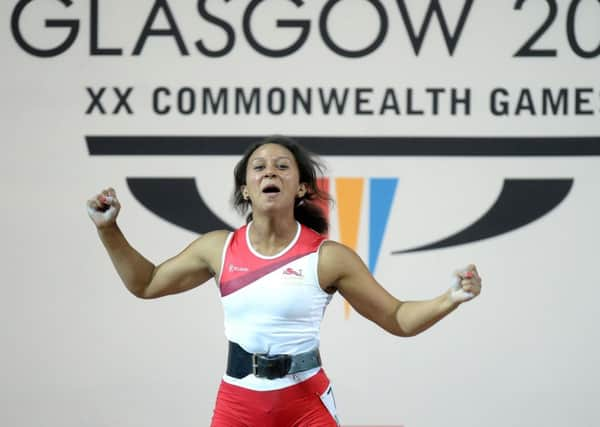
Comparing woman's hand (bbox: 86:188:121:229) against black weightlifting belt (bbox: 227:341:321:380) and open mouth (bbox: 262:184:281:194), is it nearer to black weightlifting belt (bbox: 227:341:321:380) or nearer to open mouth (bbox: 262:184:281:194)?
open mouth (bbox: 262:184:281:194)

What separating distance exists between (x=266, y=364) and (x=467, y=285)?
0.70 meters

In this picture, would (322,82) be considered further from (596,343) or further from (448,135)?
(596,343)

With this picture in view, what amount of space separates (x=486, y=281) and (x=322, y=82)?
51.3 inches

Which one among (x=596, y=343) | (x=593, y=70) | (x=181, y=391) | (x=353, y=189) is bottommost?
(x=181, y=391)

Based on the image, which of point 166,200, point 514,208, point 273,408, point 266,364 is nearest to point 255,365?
point 266,364

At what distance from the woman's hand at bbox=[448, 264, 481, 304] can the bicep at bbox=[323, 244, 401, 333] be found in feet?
1.01

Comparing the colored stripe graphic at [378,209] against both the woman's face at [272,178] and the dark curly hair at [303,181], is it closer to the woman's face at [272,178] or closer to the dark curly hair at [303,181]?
the dark curly hair at [303,181]

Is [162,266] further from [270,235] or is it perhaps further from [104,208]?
[270,235]

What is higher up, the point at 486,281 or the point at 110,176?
the point at 110,176

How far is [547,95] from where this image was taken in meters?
4.56

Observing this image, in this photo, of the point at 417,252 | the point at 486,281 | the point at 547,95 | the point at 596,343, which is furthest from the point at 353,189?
the point at 596,343

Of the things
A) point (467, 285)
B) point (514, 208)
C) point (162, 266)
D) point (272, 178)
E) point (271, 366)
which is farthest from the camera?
point (514, 208)

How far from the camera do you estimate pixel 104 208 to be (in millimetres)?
3018

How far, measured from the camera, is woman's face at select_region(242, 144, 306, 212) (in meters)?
3.00
